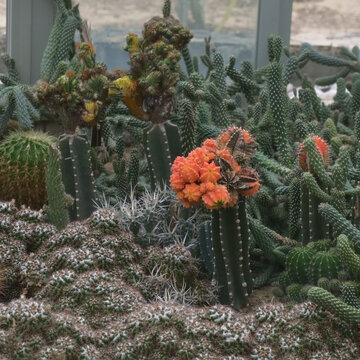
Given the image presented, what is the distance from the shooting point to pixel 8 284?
3.42 meters

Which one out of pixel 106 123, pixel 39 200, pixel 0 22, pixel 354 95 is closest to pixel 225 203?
pixel 39 200

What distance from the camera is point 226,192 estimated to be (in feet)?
10.4

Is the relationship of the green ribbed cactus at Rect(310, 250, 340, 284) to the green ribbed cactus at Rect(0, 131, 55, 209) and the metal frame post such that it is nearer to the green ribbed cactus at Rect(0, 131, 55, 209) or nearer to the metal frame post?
the green ribbed cactus at Rect(0, 131, 55, 209)

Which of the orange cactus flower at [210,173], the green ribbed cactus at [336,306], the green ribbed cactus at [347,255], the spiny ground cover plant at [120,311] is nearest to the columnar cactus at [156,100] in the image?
the spiny ground cover plant at [120,311]

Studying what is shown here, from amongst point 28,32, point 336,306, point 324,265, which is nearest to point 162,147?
point 324,265

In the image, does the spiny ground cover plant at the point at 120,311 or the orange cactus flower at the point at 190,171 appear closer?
the spiny ground cover plant at the point at 120,311

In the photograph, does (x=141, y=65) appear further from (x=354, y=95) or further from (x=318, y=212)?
(x=354, y=95)

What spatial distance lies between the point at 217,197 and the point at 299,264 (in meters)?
0.59

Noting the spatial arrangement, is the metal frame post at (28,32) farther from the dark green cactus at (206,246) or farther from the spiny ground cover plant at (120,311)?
the dark green cactus at (206,246)

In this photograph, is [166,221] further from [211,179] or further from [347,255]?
[347,255]

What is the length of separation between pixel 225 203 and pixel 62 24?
2.77 meters

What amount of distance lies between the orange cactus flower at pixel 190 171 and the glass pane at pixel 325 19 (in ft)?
47.2

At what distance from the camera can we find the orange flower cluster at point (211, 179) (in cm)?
318

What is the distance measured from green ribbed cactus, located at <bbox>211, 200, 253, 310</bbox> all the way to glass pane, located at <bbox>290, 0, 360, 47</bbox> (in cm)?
1421
